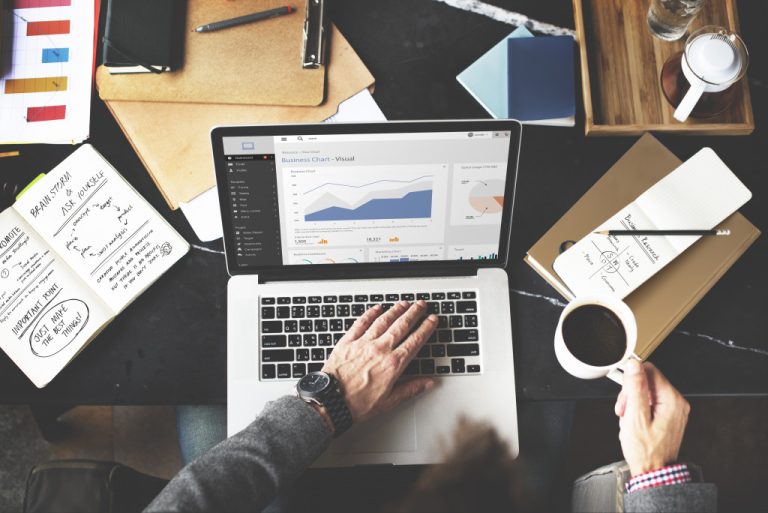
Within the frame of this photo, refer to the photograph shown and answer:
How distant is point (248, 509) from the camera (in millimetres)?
934

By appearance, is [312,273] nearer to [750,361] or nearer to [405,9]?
[405,9]

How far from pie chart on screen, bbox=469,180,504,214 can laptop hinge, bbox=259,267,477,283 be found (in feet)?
0.39

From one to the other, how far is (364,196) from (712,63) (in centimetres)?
57

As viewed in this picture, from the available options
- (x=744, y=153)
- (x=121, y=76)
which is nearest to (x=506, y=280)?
Result: (x=744, y=153)

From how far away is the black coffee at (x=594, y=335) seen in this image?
3.20ft

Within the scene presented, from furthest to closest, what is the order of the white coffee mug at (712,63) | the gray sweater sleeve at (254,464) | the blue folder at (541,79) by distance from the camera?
the blue folder at (541,79) < the white coffee mug at (712,63) < the gray sweater sleeve at (254,464)

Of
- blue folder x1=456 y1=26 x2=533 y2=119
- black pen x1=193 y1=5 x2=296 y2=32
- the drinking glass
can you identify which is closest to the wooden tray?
the drinking glass

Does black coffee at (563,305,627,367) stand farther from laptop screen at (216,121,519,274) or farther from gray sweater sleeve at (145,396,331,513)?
gray sweater sleeve at (145,396,331,513)

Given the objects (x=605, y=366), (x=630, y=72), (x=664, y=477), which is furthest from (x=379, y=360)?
(x=630, y=72)

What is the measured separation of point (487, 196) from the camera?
97 cm

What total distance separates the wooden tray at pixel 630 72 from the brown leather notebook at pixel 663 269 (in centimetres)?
5

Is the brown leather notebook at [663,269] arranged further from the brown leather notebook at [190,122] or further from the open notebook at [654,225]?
the brown leather notebook at [190,122]

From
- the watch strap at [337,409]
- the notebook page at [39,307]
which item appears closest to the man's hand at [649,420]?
the watch strap at [337,409]

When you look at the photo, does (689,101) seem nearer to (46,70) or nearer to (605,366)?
(605,366)
